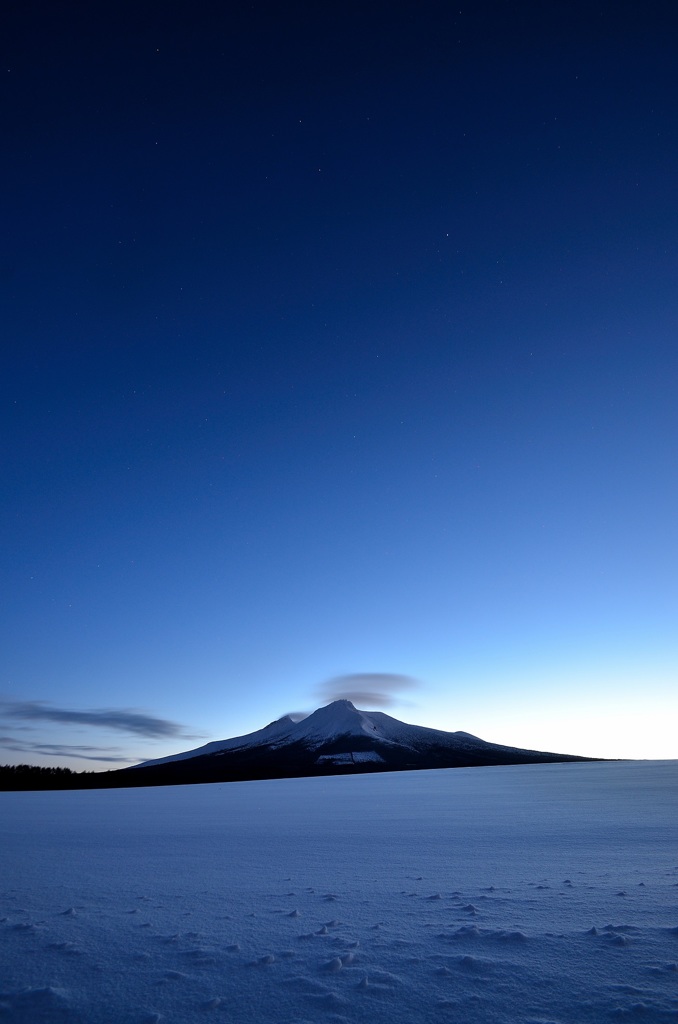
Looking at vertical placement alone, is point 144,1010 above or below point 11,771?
above

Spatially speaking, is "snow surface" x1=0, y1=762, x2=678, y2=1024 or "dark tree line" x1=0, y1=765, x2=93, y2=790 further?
"dark tree line" x1=0, y1=765, x2=93, y2=790

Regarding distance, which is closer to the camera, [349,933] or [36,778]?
[349,933]

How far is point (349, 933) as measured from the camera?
5855 mm

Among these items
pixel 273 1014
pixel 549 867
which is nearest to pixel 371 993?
pixel 273 1014

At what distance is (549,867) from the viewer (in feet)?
28.7

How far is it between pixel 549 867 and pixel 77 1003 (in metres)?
6.98

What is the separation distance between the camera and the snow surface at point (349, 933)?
14.2 feet

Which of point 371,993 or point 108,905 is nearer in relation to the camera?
point 371,993

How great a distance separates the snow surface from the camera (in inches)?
170

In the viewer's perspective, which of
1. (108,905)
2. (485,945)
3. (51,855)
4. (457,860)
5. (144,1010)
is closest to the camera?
(144,1010)

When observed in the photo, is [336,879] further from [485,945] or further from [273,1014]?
[273,1014]

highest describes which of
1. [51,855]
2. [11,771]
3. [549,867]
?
[549,867]

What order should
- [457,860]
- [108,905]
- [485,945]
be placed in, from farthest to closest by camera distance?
[457,860] < [108,905] < [485,945]

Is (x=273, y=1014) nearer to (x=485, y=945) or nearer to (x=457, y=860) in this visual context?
(x=485, y=945)
